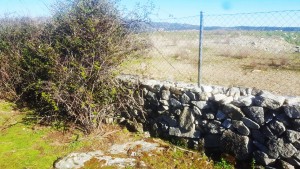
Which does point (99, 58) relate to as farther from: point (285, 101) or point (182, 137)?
point (285, 101)

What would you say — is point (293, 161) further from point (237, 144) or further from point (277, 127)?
point (237, 144)

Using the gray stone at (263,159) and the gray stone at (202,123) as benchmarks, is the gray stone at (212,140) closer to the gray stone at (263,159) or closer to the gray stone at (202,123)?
the gray stone at (202,123)

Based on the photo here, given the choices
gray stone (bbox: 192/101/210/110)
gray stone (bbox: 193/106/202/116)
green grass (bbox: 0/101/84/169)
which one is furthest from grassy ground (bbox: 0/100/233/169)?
gray stone (bbox: 192/101/210/110)

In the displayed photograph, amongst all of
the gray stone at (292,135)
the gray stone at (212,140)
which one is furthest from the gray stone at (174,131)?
the gray stone at (292,135)

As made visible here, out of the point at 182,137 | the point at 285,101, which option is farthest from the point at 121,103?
the point at 285,101

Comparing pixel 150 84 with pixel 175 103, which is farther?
pixel 150 84

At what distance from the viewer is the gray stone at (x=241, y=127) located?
4453 mm

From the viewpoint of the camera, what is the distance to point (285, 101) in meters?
4.16

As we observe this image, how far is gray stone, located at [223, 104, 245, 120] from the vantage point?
4504mm

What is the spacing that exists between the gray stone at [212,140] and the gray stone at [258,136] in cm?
60

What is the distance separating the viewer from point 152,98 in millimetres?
5766

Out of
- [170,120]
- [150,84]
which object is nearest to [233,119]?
[170,120]

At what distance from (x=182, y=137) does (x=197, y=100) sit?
78 cm

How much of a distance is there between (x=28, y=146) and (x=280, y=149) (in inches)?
173
